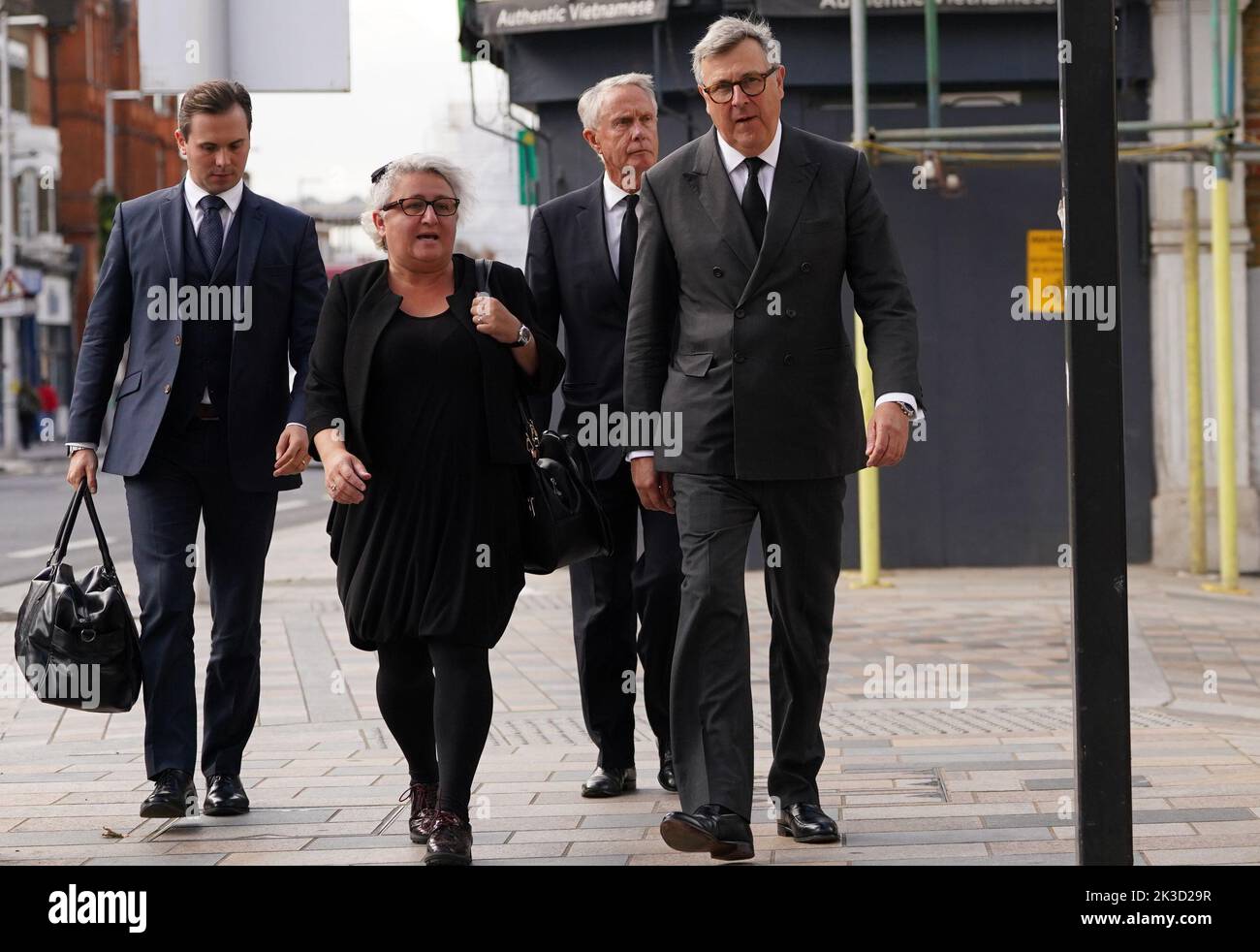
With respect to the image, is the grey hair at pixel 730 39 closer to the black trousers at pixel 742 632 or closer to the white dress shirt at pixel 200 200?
the black trousers at pixel 742 632

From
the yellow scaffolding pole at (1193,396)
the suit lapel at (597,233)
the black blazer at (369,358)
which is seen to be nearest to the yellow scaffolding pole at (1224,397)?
the yellow scaffolding pole at (1193,396)

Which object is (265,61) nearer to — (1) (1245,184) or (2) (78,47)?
(1) (1245,184)

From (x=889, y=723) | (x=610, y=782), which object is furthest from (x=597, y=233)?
(x=889, y=723)

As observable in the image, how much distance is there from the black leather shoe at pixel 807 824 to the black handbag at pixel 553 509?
32.0 inches

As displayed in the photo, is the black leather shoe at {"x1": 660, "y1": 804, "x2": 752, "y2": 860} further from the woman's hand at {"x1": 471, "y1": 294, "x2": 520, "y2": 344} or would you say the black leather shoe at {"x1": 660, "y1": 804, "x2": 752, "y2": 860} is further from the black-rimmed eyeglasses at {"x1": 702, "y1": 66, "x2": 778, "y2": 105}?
the black-rimmed eyeglasses at {"x1": 702, "y1": 66, "x2": 778, "y2": 105}

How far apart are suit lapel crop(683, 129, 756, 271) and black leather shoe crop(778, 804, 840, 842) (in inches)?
53.5

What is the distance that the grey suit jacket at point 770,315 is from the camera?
4695 mm

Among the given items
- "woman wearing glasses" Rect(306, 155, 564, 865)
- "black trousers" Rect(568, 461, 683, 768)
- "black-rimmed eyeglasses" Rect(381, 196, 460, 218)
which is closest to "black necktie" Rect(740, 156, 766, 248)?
"woman wearing glasses" Rect(306, 155, 564, 865)

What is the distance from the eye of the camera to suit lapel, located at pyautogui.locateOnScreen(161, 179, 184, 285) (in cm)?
537

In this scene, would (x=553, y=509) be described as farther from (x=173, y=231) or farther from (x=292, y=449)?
(x=173, y=231)
